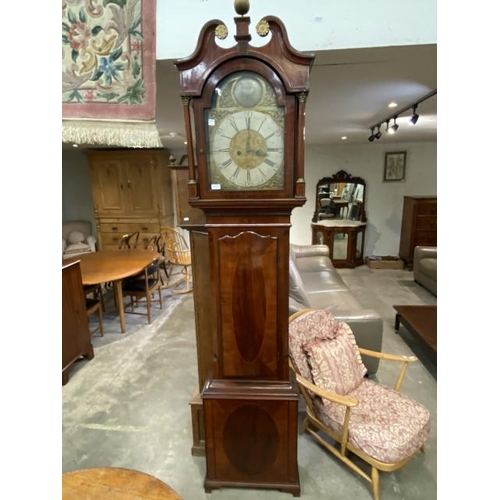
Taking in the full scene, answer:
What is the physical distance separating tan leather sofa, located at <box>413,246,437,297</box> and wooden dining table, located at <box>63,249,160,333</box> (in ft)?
11.8

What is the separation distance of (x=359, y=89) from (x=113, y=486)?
264cm

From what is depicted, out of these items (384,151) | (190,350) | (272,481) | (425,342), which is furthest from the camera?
(384,151)

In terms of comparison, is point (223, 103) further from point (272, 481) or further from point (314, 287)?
point (314, 287)

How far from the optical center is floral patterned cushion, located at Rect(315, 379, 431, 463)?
141 cm

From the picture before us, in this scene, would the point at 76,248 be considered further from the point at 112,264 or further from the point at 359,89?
the point at 359,89

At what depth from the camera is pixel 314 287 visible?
10.7 ft

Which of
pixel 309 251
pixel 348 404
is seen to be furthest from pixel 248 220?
pixel 309 251

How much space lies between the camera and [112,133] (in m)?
1.08

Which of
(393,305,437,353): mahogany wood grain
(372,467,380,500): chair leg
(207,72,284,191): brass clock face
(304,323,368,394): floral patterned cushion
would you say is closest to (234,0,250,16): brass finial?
(207,72,284,191): brass clock face

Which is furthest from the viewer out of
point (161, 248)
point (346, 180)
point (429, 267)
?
point (346, 180)

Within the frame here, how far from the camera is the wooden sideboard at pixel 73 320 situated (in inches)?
96.7

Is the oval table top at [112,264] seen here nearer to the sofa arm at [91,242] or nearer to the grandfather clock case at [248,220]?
the grandfather clock case at [248,220]
